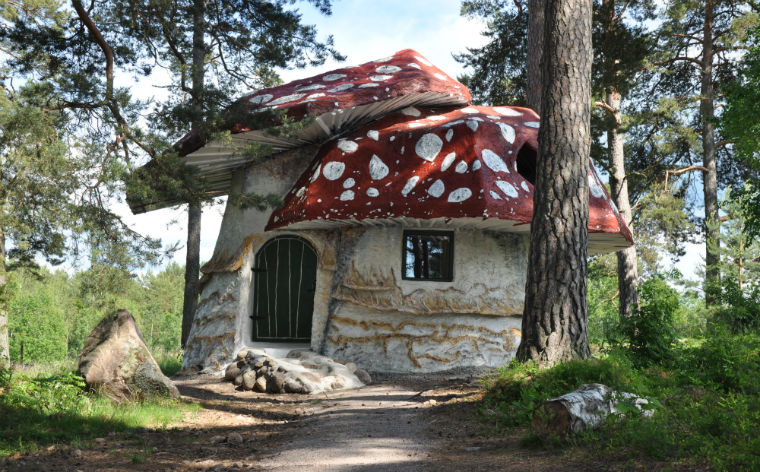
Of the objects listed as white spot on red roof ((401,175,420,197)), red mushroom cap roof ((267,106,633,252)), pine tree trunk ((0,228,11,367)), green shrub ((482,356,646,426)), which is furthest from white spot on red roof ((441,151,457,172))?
pine tree trunk ((0,228,11,367))

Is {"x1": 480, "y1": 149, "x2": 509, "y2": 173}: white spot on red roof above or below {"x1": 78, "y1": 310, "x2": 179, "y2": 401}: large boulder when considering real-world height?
above

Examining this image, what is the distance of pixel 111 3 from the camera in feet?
32.0

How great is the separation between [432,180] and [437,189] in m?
Answer: 0.24

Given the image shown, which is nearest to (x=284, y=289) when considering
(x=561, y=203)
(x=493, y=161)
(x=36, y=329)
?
(x=493, y=161)

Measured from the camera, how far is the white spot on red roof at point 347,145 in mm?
11328

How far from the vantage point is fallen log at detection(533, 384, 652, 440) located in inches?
189

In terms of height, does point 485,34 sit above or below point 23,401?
above

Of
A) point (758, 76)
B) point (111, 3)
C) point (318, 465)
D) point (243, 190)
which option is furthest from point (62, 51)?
point (758, 76)

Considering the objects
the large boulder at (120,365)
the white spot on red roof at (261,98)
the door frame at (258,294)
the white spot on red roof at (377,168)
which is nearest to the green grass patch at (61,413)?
the large boulder at (120,365)

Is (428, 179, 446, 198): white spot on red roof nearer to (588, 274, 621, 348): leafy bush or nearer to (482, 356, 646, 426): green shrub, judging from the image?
(482, 356, 646, 426): green shrub

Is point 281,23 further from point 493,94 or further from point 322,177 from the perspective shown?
point 493,94

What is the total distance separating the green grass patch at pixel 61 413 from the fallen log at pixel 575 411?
158 inches

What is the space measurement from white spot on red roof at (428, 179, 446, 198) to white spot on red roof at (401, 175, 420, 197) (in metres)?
0.32

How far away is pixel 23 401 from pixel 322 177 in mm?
6107
